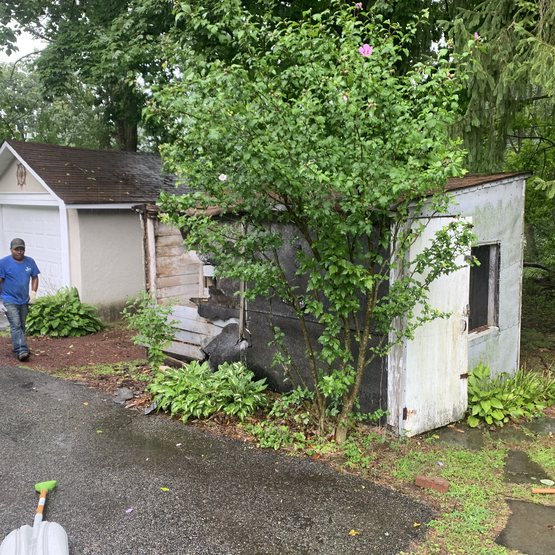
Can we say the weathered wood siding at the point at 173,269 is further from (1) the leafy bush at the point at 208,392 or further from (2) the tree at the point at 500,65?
(2) the tree at the point at 500,65

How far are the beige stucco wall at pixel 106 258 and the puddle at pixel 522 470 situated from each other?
874 centimetres

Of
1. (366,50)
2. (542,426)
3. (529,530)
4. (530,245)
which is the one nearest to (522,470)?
(529,530)

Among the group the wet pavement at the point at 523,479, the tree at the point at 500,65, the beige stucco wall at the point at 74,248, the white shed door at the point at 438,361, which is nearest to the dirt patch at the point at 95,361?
the beige stucco wall at the point at 74,248

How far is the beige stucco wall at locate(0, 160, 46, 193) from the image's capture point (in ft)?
38.4

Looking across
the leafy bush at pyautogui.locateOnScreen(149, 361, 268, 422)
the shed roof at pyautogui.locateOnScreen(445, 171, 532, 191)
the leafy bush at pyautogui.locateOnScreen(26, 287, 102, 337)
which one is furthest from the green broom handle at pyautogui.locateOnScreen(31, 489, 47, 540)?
the leafy bush at pyautogui.locateOnScreen(26, 287, 102, 337)

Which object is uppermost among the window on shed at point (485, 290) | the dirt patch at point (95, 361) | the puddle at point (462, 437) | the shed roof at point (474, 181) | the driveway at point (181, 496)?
the shed roof at point (474, 181)

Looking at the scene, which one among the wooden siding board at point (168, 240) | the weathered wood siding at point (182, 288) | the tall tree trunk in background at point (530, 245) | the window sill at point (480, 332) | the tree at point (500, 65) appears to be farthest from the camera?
the tall tree trunk in background at point (530, 245)

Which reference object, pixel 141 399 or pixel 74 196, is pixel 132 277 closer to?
pixel 74 196

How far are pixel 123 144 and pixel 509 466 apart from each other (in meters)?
18.1

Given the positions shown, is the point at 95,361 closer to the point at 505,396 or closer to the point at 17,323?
the point at 17,323

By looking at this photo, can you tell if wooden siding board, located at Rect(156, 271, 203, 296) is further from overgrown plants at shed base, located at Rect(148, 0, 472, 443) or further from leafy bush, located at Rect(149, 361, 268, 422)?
overgrown plants at shed base, located at Rect(148, 0, 472, 443)

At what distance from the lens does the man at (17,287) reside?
777 cm

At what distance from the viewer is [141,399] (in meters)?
6.49

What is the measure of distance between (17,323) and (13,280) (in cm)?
69
